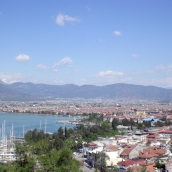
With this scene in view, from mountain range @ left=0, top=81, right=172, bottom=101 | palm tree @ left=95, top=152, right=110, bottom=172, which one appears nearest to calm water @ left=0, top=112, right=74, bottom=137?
palm tree @ left=95, top=152, right=110, bottom=172

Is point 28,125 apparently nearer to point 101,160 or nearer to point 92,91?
point 101,160

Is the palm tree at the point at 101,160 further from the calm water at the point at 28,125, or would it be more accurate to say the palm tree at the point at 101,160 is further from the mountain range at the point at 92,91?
the mountain range at the point at 92,91

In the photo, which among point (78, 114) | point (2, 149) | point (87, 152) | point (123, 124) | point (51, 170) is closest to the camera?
point (51, 170)

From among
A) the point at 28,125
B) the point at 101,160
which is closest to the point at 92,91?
the point at 28,125

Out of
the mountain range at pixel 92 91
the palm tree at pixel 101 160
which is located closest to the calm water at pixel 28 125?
the palm tree at pixel 101 160

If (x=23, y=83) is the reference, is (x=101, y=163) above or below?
below

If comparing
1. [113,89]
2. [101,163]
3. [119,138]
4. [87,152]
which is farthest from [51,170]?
[113,89]

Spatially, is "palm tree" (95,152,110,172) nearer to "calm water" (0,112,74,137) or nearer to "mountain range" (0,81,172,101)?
"calm water" (0,112,74,137)

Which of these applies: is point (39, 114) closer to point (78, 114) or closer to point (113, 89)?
point (78, 114)
